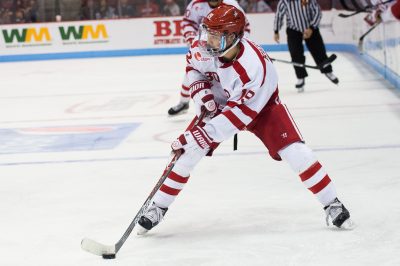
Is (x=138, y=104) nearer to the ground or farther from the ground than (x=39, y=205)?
nearer to the ground

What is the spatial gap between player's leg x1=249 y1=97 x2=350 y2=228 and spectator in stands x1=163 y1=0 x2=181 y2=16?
34.1ft

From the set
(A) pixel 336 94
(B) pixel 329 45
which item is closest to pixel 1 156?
(A) pixel 336 94

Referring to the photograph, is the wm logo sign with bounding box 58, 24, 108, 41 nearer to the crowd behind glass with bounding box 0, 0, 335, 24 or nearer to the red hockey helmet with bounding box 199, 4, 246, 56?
the crowd behind glass with bounding box 0, 0, 335, 24

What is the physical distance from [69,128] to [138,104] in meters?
1.24

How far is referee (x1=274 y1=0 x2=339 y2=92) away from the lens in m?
7.31

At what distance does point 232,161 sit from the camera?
4.27m

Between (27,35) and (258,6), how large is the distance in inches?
152

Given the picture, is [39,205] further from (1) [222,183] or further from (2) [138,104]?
(2) [138,104]

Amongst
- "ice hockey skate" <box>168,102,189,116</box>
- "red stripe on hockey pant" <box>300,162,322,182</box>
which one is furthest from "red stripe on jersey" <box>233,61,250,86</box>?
"ice hockey skate" <box>168,102,189,116</box>

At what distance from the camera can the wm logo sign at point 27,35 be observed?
43.8ft

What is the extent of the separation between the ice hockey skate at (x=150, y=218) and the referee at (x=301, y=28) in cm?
445

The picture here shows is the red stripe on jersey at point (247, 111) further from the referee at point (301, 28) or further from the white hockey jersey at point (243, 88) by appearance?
the referee at point (301, 28)

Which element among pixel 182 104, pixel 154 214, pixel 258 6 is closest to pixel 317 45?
pixel 182 104

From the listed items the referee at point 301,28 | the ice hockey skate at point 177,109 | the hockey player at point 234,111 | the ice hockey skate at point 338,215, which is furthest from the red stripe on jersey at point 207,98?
the referee at point 301,28
